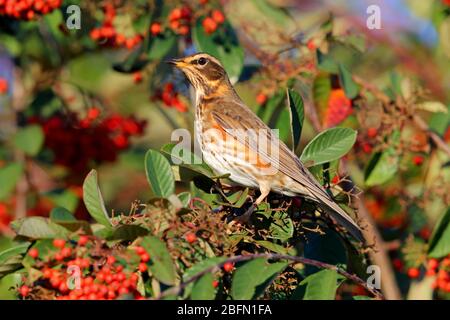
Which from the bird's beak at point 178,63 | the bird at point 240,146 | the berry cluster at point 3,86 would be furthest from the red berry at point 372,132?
the berry cluster at point 3,86

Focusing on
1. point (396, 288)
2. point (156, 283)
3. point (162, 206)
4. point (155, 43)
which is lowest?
point (396, 288)

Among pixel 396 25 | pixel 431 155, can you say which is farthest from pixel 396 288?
pixel 396 25

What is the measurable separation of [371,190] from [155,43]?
1966 millimetres

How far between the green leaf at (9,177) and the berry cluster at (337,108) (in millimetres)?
2267

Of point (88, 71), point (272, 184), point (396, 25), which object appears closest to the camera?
point (272, 184)

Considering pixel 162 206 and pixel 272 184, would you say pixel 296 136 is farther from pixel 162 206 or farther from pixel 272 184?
pixel 162 206

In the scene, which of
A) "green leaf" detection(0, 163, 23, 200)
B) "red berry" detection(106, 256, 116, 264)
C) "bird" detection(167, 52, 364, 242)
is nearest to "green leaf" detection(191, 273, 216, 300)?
"red berry" detection(106, 256, 116, 264)

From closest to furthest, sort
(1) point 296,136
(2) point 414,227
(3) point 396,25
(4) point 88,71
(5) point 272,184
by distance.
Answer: (1) point 296,136, (5) point 272,184, (2) point 414,227, (4) point 88,71, (3) point 396,25

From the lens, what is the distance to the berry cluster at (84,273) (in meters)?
3.15

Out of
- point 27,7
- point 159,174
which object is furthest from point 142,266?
point 27,7

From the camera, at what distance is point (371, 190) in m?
6.17

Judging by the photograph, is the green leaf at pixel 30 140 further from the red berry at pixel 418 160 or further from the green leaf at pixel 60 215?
the red berry at pixel 418 160

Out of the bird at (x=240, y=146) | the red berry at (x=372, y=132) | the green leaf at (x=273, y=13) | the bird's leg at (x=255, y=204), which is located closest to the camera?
the bird's leg at (x=255, y=204)

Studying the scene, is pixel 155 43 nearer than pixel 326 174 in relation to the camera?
No
